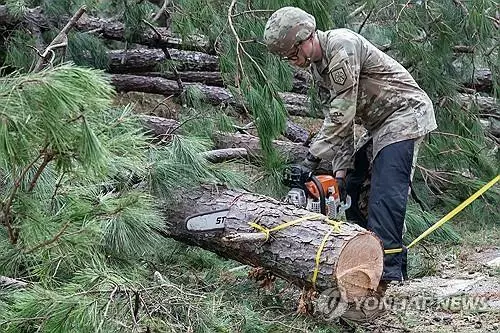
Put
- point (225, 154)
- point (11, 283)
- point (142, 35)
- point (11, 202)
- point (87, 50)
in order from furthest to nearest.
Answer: point (142, 35)
point (87, 50)
point (225, 154)
point (11, 283)
point (11, 202)

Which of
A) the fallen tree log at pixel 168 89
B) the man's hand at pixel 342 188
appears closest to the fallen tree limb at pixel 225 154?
the man's hand at pixel 342 188

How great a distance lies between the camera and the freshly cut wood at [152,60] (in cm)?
531

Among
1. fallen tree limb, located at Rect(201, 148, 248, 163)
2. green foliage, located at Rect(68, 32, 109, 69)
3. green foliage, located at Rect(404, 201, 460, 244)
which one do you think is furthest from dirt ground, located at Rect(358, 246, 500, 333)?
green foliage, located at Rect(68, 32, 109, 69)

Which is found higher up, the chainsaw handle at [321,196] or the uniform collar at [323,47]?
the uniform collar at [323,47]

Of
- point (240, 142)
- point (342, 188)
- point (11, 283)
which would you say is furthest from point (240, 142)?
point (11, 283)

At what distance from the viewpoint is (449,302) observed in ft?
11.9

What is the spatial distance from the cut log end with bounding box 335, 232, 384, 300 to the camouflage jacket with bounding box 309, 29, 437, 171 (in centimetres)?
64

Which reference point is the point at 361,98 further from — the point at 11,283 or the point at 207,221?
the point at 11,283

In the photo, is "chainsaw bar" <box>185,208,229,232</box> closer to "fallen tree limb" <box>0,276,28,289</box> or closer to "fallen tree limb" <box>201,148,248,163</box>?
"fallen tree limb" <box>201,148,248,163</box>

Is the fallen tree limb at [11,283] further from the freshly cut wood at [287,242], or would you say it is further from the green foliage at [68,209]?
the freshly cut wood at [287,242]

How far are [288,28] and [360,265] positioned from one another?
1155 mm

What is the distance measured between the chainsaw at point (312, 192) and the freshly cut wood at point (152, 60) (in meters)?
1.94

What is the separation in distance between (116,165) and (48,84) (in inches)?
29.4

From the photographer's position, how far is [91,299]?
2.25 metres
